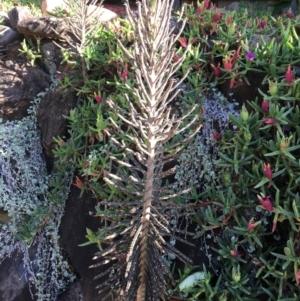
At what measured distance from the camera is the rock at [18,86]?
4.22m

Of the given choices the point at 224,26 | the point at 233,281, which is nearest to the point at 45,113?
the point at 224,26

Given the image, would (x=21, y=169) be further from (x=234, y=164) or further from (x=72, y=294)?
(x=234, y=164)

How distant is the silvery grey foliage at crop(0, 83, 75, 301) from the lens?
3.26 metres

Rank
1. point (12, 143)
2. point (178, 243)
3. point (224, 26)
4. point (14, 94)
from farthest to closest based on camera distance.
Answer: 1. point (14, 94)
2. point (12, 143)
3. point (224, 26)
4. point (178, 243)

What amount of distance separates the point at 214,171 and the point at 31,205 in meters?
1.69

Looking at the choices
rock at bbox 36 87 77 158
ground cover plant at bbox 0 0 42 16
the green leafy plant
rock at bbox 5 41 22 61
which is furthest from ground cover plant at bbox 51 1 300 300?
ground cover plant at bbox 0 0 42 16

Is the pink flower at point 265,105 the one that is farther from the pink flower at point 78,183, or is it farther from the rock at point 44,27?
the rock at point 44,27

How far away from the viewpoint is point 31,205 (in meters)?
3.59

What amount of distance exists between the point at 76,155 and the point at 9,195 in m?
0.79

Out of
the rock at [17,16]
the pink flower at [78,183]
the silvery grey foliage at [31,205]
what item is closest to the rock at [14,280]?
the silvery grey foliage at [31,205]

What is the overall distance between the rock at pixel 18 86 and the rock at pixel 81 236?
1.29m

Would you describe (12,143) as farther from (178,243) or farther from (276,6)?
(276,6)

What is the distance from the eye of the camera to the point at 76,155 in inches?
133

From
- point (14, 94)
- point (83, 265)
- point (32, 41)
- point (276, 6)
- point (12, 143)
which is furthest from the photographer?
point (276, 6)
